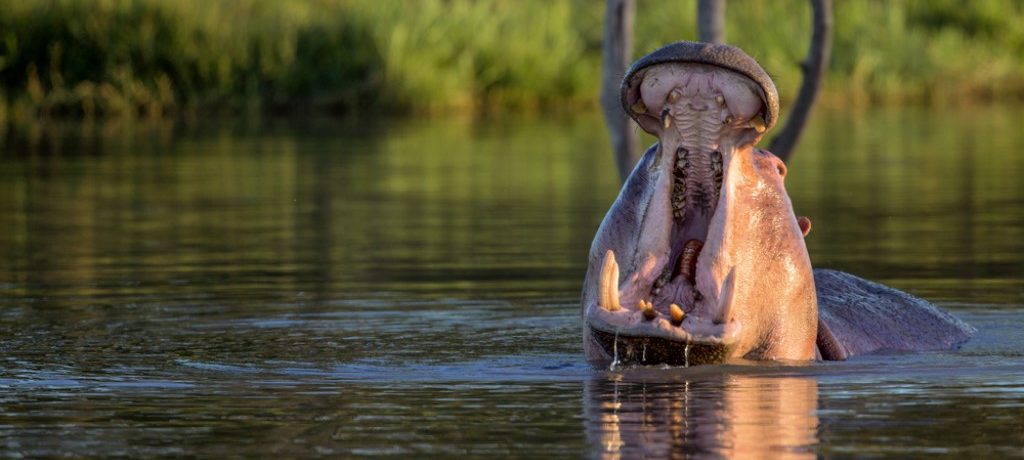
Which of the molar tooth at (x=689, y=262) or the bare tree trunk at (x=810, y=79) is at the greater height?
the bare tree trunk at (x=810, y=79)

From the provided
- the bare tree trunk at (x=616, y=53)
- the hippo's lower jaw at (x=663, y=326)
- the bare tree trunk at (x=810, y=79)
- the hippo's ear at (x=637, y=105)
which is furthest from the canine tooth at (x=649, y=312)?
the bare tree trunk at (x=810, y=79)

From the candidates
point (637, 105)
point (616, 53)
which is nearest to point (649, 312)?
point (637, 105)

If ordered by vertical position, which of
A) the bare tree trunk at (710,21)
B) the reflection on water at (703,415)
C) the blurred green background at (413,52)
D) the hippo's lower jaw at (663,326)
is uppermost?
the blurred green background at (413,52)

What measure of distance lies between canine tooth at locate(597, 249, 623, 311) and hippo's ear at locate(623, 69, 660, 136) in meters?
0.36

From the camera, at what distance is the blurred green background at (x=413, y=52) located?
23.6 m

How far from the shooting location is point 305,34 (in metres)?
25.3

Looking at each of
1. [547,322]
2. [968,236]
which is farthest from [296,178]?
[547,322]

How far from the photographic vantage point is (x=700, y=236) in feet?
18.5

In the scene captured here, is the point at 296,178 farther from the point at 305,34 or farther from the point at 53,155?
the point at 305,34

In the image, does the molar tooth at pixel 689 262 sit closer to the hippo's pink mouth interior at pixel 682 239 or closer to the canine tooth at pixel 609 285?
the hippo's pink mouth interior at pixel 682 239

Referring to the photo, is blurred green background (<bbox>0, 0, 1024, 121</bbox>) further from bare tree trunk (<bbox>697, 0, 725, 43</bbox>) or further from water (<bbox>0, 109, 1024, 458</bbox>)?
bare tree trunk (<bbox>697, 0, 725, 43</bbox>)

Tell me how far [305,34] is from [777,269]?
65.7 feet

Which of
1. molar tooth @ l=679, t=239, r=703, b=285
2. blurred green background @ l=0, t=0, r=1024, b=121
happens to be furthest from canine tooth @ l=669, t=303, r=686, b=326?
blurred green background @ l=0, t=0, r=1024, b=121

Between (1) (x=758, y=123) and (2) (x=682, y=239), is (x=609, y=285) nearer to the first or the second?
(2) (x=682, y=239)
